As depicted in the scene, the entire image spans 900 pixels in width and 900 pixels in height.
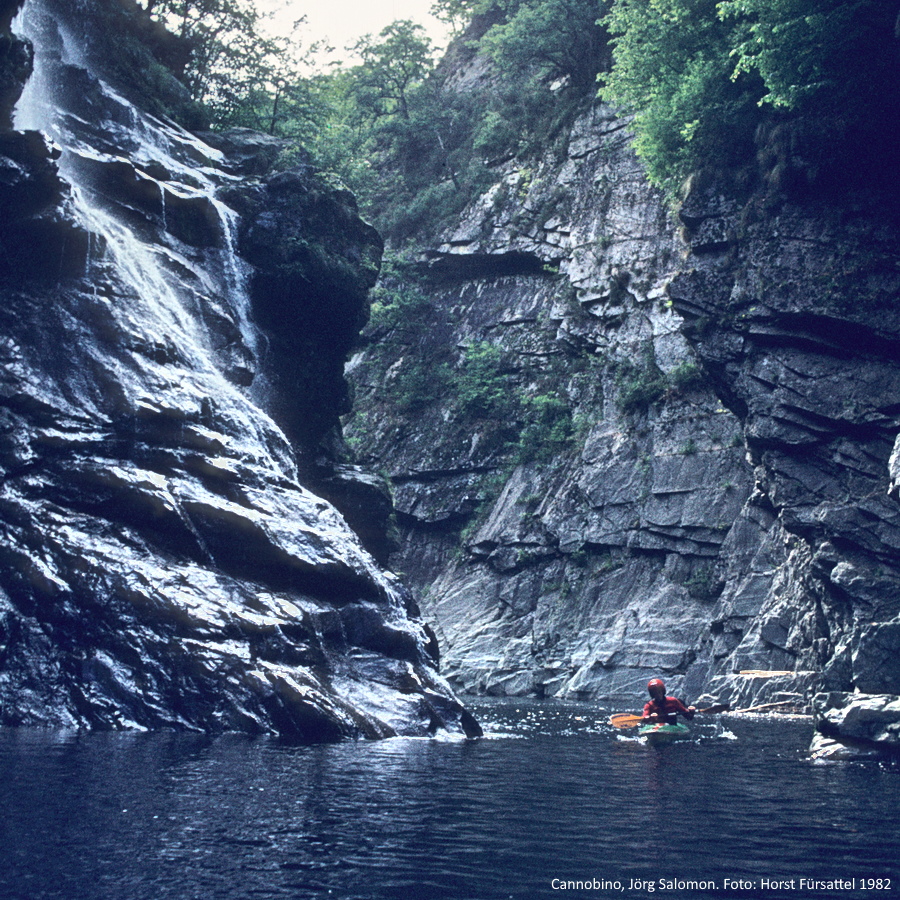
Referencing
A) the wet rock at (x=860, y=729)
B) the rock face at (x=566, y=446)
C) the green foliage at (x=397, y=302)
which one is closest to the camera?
the wet rock at (x=860, y=729)

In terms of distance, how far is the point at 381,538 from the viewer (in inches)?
1068

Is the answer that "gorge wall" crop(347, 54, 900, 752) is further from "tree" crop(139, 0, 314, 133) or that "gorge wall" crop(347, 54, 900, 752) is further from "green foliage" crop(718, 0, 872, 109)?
"tree" crop(139, 0, 314, 133)

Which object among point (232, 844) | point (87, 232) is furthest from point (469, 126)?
point (232, 844)

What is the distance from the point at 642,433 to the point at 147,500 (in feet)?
74.8

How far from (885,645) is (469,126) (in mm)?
39151

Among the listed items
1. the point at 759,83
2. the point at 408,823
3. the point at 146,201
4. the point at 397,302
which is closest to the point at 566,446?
the point at 397,302

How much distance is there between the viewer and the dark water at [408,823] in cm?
528

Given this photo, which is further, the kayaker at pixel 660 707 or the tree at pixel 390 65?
the tree at pixel 390 65

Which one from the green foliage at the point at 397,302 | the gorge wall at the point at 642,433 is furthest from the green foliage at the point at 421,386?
the green foliage at the point at 397,302

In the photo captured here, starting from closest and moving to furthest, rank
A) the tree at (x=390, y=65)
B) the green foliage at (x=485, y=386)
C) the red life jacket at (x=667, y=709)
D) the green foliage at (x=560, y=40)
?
the red life jacket at (x=667, y=709), the green foliage at (x=485, y=386), the green foliage at (x=560, y=40), the tree at (x=390, y=65)

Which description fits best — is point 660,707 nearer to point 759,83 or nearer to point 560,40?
point 759,83

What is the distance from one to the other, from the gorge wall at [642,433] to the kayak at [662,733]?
2.66m

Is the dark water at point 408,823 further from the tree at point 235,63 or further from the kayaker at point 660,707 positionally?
the tree at point 235,63

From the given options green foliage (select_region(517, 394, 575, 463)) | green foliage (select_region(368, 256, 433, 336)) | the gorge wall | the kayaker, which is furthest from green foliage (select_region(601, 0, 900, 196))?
the kayaker
